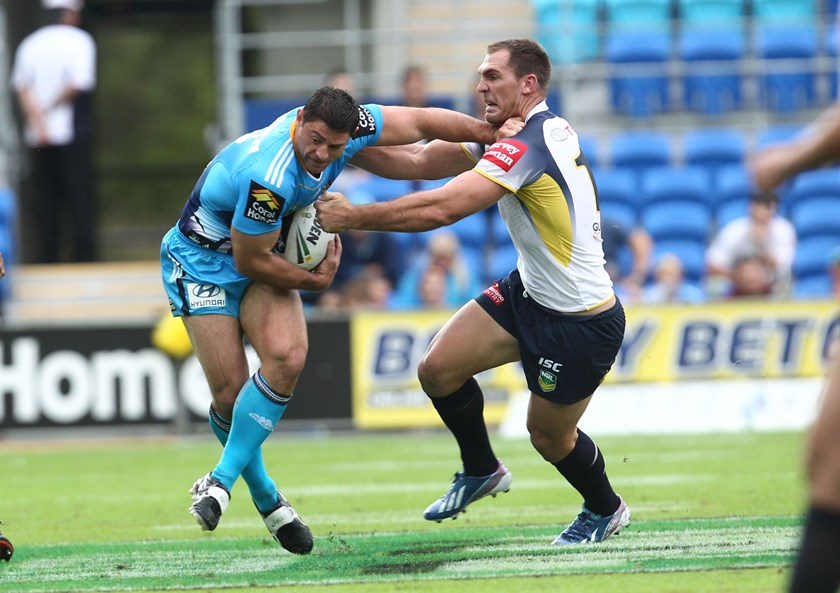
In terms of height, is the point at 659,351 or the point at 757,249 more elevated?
the point at 757,249

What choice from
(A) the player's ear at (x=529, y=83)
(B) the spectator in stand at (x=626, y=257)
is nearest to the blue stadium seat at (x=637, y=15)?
(B) the spectator in stand at (x=626, y=257)

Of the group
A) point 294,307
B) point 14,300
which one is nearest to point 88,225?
point 14,300

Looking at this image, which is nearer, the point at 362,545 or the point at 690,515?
the point at 362,545

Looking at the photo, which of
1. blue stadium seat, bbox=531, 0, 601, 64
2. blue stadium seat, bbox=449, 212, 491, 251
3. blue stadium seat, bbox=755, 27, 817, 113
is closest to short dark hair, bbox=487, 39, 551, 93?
blue stadium seat, bbox=449, 212, 491, 251

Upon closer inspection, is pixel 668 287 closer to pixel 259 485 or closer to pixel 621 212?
pixel 621 212

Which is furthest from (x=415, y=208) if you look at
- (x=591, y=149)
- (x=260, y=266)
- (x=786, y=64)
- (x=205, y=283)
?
(x=786, y=64)

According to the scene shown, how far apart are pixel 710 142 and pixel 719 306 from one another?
3695 millimetres

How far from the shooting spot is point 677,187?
1670 centimetres

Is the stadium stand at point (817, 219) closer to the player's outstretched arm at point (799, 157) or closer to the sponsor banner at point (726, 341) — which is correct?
the sponsor banner at point (726, 341)

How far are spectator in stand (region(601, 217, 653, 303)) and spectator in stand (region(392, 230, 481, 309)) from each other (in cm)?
151

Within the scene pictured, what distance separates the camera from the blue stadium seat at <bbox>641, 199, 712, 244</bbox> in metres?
16.3

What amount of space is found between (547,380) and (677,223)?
32.7ft

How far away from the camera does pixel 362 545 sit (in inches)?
279

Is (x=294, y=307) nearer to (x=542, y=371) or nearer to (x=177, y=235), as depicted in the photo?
(x=177, y=235)
